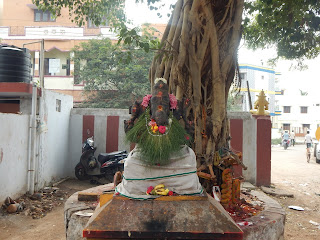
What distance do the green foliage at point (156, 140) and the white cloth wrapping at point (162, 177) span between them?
0.07 meters

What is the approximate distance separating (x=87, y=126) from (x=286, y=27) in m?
5.66

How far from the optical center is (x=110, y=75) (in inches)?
586

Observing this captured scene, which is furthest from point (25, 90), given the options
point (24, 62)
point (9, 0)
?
point (9, 0)

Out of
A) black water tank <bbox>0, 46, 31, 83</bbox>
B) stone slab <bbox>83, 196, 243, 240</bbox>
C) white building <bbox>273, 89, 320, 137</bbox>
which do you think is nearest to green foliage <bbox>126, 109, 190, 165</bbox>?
stone slab <bbox>83, 196, 243, 240</bbox>

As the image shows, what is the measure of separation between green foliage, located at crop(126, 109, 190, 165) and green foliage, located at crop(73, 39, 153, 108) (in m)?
11.3

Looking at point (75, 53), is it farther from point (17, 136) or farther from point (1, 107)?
point (17, 136)

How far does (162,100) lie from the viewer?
10.9 feet

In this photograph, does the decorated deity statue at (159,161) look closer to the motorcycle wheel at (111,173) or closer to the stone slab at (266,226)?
the stone slab at (266,226)

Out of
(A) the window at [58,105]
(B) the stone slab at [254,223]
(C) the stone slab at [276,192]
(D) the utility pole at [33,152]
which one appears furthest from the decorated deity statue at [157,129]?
(A) the window at [58,105]

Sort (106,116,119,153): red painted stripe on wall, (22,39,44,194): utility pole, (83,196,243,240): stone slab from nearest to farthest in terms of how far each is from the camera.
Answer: (83,196,243,240): stone slab → (22,39,44,194): utility pole → (106,116,119,153): red painted stripe on wall

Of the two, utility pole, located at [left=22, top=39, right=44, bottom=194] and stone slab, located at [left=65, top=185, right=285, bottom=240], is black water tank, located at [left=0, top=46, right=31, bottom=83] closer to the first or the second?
utility pole, located at [left=22, top=39, right=44, bottom=194]

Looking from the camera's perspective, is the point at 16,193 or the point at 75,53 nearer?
the point at 16,193

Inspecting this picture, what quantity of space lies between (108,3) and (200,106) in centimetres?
402

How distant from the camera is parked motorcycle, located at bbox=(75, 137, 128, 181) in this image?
26.8 ft
